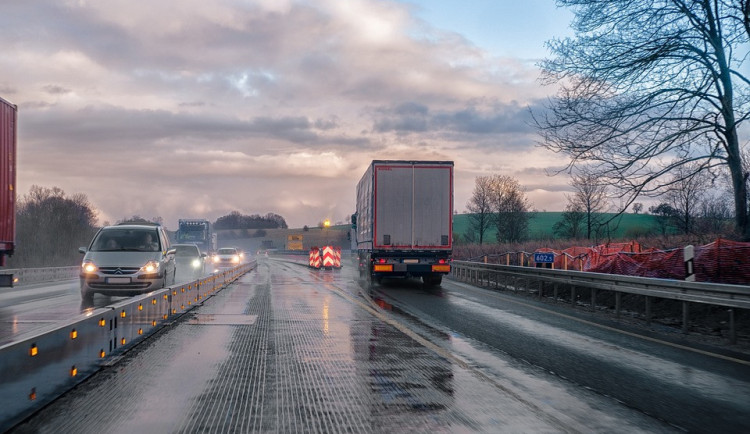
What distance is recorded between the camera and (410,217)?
23.6 metres

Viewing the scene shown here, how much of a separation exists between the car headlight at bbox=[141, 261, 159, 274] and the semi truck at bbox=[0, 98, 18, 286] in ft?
9.67

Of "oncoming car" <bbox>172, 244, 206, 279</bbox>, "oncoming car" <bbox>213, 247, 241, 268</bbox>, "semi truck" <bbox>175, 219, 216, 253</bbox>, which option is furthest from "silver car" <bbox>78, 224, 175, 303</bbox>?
"semi truck" <bbox>175, 219, 216, 253</bbox>

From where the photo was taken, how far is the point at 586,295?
1964cm

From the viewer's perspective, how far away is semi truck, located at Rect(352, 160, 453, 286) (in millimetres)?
23500

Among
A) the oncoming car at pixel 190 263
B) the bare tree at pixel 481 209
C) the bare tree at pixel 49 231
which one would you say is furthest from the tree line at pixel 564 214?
the bare tree at pixel 49 231

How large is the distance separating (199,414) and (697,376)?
225 inches

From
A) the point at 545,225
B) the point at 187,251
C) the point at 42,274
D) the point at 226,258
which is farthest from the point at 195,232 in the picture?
the point at 545,225

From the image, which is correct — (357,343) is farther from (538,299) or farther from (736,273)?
(538,299)

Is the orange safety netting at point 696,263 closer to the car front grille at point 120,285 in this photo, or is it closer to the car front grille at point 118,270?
the car front grille at point 120,285

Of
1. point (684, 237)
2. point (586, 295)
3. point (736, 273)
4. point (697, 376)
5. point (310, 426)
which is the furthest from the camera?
point (684, 237)

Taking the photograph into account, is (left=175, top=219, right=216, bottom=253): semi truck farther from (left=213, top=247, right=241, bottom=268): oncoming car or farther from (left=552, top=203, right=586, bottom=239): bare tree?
(left=552, top=203, right=586, bottom=239): bare tree

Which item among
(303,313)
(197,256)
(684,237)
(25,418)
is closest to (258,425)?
(25,418)

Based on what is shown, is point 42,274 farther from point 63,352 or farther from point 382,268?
point 63,352

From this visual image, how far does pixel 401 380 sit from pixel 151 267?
11126mm
